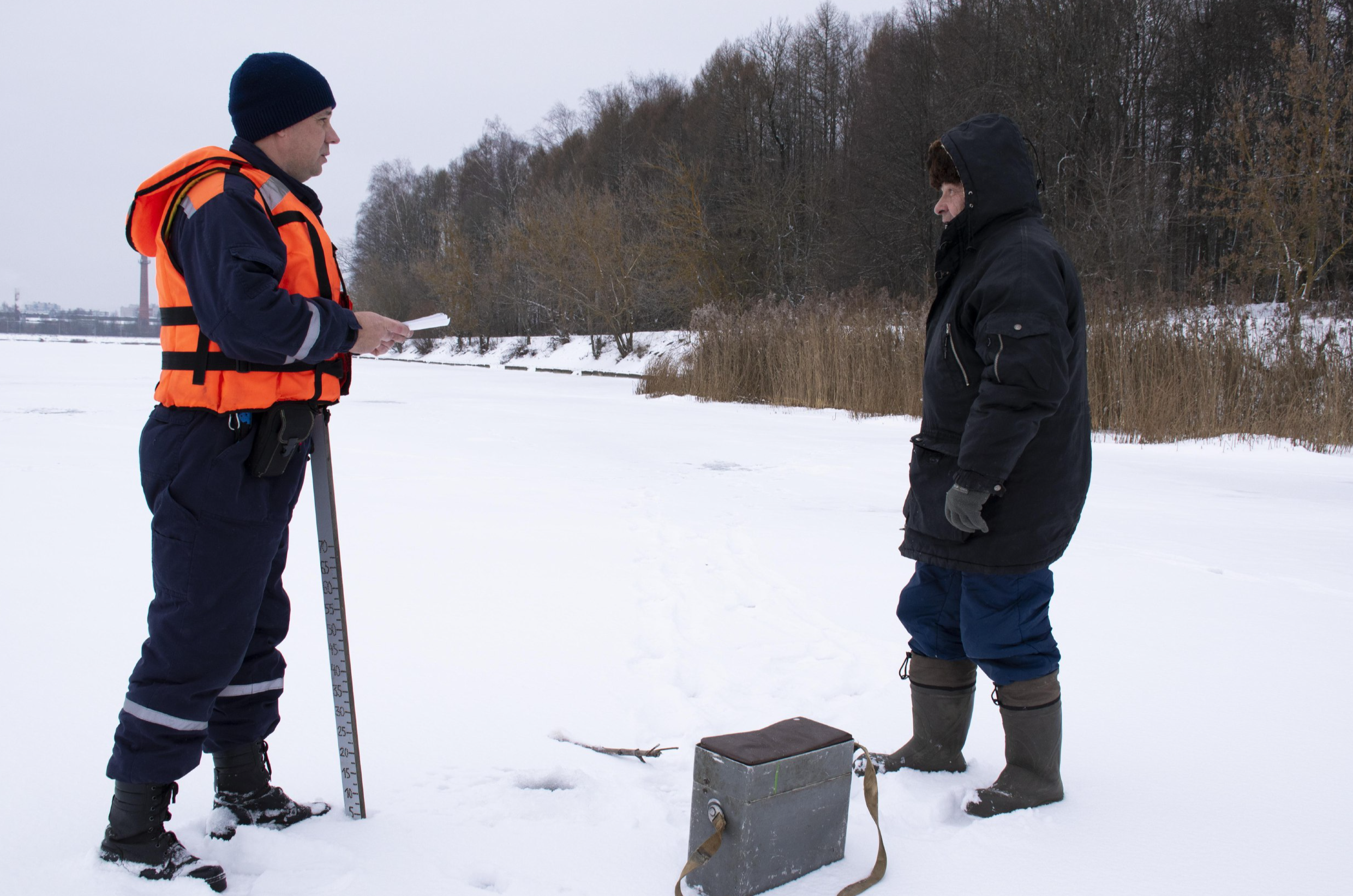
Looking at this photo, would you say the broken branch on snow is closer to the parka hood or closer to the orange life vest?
the orange life vest

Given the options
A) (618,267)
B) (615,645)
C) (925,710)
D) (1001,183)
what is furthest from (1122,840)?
(618,267)

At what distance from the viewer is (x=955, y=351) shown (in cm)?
216

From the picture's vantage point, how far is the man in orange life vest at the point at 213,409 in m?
1.74

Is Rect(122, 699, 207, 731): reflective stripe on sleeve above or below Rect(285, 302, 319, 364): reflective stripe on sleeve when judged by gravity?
below

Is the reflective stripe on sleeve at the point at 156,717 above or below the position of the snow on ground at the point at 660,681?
above

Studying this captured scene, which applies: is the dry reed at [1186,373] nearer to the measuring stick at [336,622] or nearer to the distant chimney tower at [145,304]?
the measuring stick at [336,622]

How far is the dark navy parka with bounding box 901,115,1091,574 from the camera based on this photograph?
1958mm

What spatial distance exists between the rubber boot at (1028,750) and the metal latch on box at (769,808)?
0.41 m

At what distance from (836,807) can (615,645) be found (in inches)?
60.2

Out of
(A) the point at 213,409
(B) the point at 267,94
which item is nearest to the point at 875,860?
(A) the point at 213,409

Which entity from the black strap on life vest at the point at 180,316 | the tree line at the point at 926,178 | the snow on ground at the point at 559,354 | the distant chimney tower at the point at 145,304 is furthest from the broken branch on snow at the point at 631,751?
the distant chimney tower at the point at 145,304

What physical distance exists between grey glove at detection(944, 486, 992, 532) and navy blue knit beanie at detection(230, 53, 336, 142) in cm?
166

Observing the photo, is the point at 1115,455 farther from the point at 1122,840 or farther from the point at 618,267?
the point at 618,267

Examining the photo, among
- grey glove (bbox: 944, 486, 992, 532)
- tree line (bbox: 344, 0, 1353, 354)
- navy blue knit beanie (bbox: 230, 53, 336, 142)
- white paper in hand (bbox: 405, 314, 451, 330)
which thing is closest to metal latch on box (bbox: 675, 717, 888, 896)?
grey glove (bbox: 944, 486, 992, 532)
